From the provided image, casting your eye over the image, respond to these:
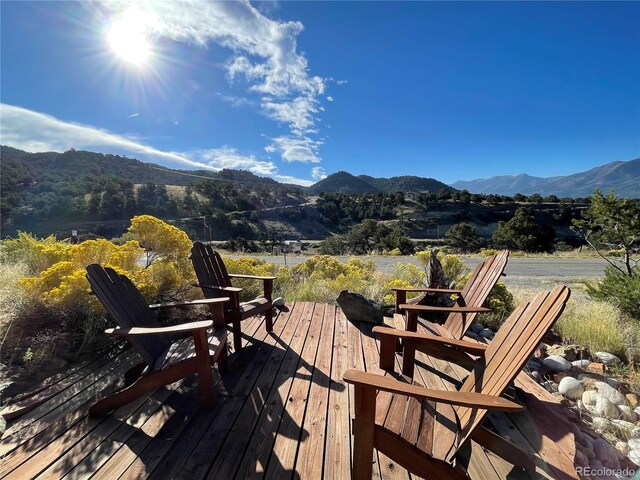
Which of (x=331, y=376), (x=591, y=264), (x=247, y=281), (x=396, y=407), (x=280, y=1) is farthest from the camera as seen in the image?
(x=591, y=264)

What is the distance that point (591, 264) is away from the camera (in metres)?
11.5

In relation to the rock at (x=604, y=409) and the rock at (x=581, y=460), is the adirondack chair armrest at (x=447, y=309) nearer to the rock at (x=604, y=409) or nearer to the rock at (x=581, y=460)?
the rock at (x=581, y=460)

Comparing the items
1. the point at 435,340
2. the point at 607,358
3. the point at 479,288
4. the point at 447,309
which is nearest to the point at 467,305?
the point at 479,288

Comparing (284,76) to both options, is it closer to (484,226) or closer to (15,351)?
(15,351)

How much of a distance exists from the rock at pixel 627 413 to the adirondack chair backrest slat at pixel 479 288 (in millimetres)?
1191

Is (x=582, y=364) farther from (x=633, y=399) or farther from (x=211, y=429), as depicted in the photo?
(x=211, y=429)

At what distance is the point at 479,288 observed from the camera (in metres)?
2.69

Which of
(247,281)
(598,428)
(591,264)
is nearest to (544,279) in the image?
(591,264)

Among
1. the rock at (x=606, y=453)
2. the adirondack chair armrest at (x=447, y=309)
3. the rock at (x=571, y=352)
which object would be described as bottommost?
the rock at (x=571, y=352)

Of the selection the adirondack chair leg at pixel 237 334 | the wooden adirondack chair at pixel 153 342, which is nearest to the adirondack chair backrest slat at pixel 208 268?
the adirondack chair leg at pixel 237 334

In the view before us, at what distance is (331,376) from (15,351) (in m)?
2.83

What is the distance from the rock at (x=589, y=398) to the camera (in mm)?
2299

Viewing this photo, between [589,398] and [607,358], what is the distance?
1039 mm

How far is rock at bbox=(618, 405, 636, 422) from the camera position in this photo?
2.16m
